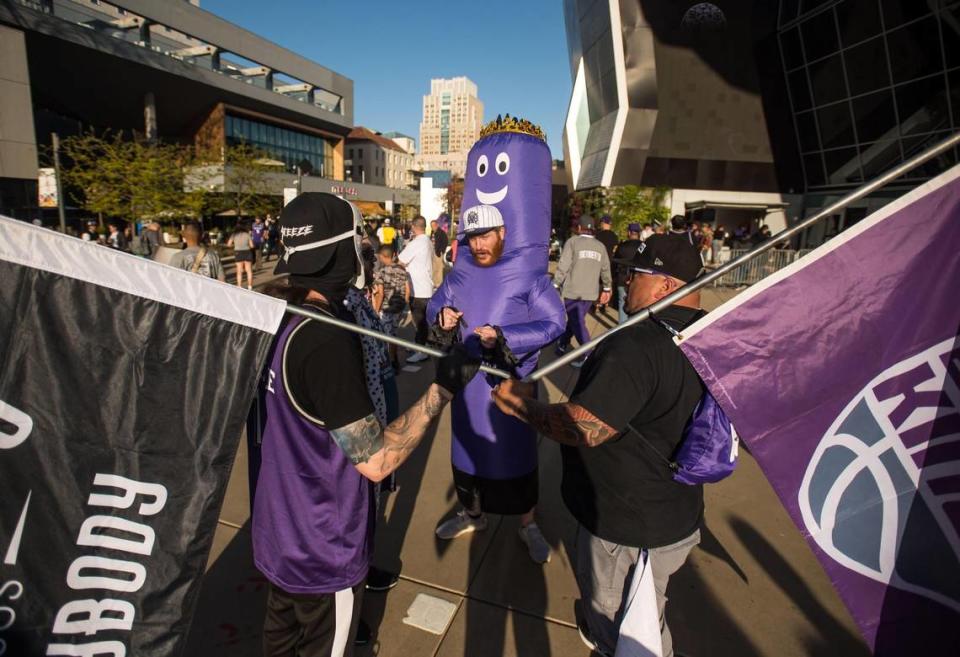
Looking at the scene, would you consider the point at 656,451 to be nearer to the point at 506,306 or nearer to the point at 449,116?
the point at 506,306

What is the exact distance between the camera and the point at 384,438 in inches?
67.4

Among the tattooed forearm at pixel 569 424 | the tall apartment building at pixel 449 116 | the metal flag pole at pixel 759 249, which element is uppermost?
the tall apartment building at pixel 449 116

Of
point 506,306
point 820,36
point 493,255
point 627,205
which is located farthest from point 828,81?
point 506,306

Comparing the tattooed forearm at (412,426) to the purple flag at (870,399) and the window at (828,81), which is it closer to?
the purple flag at (870,399)

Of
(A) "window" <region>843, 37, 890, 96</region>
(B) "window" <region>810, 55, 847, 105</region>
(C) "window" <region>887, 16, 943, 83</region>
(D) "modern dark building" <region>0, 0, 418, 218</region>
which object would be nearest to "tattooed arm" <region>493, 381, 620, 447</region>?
(D) "modern dark building" <region>0, 0, 418, 218</region>

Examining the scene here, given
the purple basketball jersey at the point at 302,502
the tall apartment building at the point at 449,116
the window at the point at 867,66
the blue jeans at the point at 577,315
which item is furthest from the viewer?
the tall apartment building at the point at 449,116

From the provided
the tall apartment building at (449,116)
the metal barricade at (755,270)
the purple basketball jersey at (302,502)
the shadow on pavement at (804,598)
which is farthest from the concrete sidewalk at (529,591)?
the tall apartment building at (449,116)

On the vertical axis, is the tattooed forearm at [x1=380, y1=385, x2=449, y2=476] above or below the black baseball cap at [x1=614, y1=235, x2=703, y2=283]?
below

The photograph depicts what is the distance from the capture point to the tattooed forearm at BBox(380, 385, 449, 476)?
1.74 meters

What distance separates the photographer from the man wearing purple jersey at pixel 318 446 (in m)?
1.62

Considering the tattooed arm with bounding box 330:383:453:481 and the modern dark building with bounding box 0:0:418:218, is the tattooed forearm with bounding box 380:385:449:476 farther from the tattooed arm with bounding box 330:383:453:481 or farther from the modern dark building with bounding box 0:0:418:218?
the modern dark building with bounding box 0:0:418:218

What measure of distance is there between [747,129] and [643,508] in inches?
1050

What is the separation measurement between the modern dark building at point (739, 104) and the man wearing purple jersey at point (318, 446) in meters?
23.2

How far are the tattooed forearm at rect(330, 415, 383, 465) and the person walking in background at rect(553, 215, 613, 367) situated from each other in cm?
520
